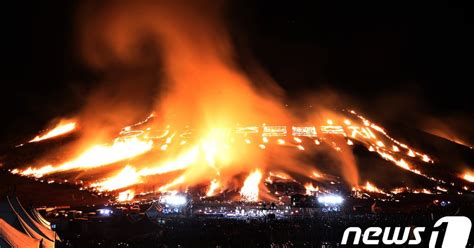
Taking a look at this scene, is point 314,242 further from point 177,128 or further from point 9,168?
point 177,128

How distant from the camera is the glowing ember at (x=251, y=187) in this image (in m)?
56.7

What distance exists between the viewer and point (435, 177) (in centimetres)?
7488

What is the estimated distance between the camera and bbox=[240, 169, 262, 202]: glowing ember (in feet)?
186

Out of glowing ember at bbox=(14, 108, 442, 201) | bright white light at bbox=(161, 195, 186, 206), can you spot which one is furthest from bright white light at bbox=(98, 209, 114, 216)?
glowing ember at bbox=(14, 108, 442, 201)

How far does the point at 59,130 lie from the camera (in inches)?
3637

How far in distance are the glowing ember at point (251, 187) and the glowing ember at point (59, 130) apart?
42439 millimetres

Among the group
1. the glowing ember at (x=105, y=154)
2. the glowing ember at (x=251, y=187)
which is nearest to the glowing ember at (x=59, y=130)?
the glowing ember at (x=105, y=154)

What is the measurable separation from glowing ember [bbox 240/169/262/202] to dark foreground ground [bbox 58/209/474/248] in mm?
19097

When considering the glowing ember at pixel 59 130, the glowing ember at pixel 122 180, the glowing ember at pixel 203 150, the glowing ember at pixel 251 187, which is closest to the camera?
the glowing ember at pixel 251 187

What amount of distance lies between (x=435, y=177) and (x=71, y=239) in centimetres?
6388

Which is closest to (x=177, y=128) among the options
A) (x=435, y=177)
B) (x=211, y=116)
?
(x=211, y=116)

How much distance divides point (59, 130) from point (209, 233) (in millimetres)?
69730

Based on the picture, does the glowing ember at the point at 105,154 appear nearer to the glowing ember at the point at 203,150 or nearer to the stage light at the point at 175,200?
the glowing ember at the point at 203,150

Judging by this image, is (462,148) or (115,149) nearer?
(115,149)
